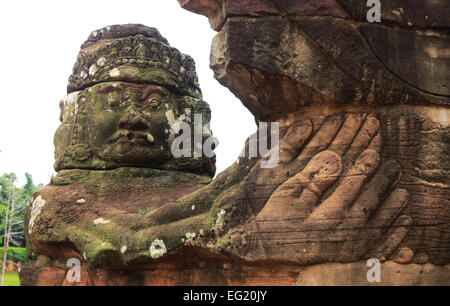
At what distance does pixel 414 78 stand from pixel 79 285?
3.32 metres

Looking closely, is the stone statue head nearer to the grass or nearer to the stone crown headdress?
the stone crown headdress

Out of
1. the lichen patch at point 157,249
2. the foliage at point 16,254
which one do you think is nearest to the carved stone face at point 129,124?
the lichen patch at point 157,249

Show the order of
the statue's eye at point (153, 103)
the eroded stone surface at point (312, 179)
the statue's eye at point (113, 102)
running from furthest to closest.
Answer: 1. the statue's eye at point (153, 103)
2. the statue's eye at point (113, 102)
3. the eroded stone surface at point (312, 179)

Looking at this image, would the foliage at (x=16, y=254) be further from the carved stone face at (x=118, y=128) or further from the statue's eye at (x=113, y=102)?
the statue's eye at (x=113, y=102)

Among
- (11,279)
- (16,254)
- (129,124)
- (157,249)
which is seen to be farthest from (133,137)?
(16,254)

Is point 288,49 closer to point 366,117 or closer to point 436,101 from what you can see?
point 366,117

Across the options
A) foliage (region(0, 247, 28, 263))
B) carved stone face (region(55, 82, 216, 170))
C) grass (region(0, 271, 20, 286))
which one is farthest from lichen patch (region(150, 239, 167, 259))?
foliage (region(0, 247, 28, 263))

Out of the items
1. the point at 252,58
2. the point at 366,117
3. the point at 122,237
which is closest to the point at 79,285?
the point at 122,237

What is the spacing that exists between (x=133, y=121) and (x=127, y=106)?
9.4 inches

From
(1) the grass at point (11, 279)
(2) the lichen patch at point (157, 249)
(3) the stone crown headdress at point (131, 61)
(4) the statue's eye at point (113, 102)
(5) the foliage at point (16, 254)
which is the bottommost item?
(1) the grass at point (11, 279)

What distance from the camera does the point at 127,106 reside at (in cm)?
491

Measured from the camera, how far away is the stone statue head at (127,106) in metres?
4.84

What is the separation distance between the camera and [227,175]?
3816 mm

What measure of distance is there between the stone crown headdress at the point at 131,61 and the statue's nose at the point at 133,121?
1.29 feet
